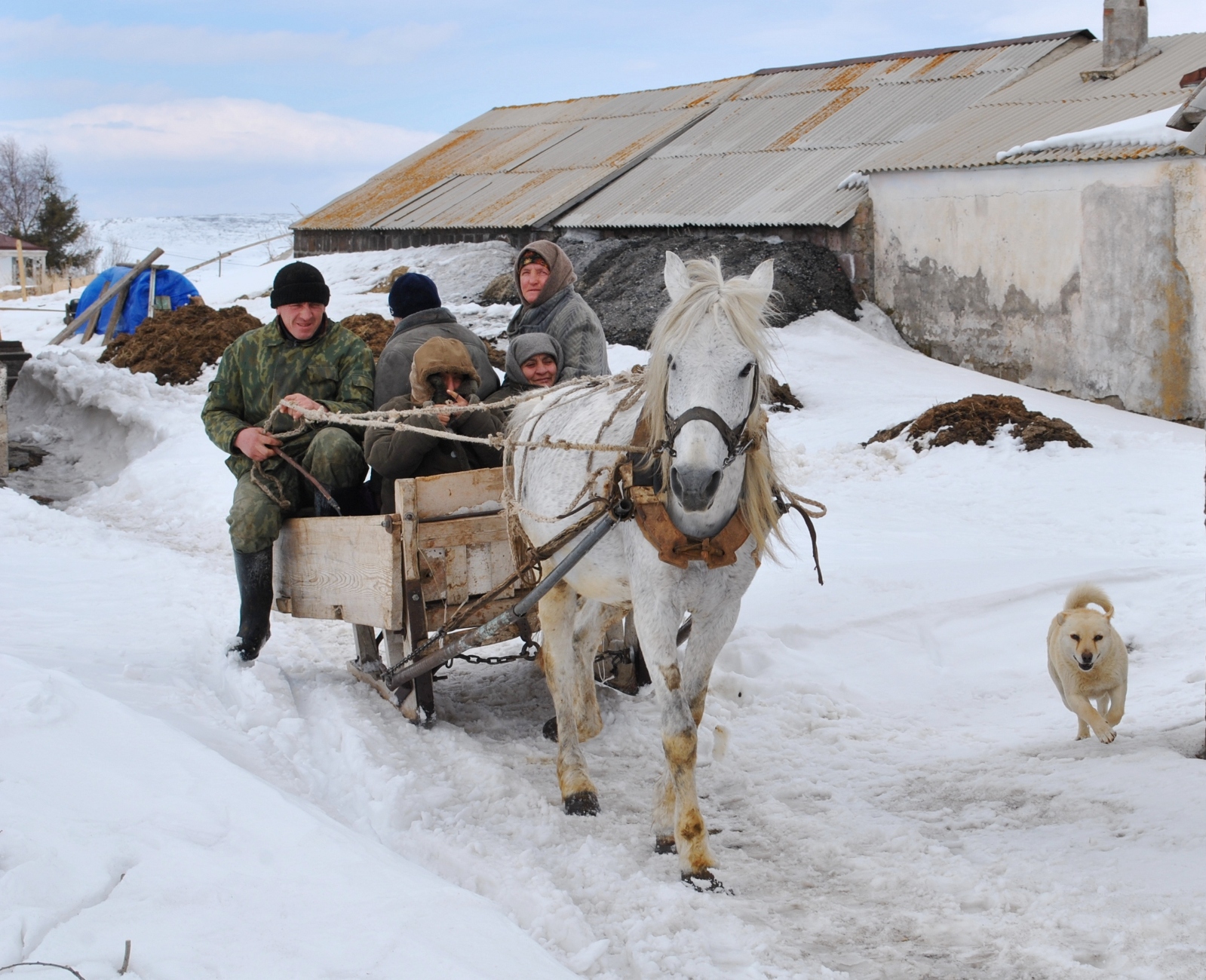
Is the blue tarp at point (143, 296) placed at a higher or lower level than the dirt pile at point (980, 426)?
higher

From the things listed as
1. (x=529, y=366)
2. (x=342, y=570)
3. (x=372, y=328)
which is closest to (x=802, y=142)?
(x=372, y=328)

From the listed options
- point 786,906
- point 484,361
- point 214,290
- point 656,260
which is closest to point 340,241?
point 214,290

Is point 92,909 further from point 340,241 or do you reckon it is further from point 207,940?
point 340,241

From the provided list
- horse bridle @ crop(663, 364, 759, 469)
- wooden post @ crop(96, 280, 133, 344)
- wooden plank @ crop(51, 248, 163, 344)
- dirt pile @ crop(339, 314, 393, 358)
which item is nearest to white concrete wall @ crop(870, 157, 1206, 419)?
dirt pile @ crop(339, 314, 393, 358)

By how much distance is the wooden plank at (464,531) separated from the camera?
4.87 metres

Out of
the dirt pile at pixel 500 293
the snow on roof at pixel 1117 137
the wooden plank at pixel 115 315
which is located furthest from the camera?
the dirt pile at pixel 500 293

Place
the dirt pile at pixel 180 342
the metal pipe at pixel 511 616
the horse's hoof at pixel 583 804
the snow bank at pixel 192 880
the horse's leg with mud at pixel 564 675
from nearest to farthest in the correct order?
the snow bank at pixel 192 880, the metal pipe at pixel 511 616, the horse's hoof at pixel 583 804, the horse's leg with mud at pixel 564 675, the dirt pile at pixel 180 342

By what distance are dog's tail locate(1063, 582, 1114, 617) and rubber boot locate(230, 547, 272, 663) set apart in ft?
11.9

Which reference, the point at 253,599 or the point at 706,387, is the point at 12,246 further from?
the point at 706,387

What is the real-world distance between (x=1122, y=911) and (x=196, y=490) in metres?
8.88

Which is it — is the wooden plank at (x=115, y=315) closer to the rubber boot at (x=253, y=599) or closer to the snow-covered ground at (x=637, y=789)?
the snow-covered ground at (x=637, y=789)

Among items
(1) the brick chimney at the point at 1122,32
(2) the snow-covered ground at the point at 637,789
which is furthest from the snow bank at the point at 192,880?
(1) the brick chimney at the point at 1122,32

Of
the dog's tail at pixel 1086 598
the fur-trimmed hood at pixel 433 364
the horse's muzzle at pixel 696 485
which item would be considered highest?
the fur-trimmed hood at pixel 433 364

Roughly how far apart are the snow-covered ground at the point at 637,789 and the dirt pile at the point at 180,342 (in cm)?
583
